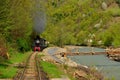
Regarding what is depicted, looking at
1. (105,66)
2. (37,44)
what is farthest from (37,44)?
(105,66)

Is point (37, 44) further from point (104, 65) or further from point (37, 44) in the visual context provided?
point (104, 65)

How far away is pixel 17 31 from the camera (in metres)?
67.5

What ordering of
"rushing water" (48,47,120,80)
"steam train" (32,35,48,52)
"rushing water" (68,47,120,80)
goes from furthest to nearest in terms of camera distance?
1. "steam train" (32,35,48,52)
2. "rushing water" (48,47,120,80)
3. "rushing water" (68,47,120,80)

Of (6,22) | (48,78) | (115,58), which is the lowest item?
(115,58)

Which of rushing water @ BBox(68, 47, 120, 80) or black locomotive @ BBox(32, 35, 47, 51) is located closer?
rushing water @ BBox(68, 47, 120, 80)

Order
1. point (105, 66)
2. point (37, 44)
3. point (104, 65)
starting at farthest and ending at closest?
1. point (37, 44)
2. point (104, 65)
3. point (105, 66)

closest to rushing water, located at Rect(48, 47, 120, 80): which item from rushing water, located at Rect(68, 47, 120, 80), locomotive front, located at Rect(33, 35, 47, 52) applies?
rushing water, located at Rect(68, 47, 120, 80)

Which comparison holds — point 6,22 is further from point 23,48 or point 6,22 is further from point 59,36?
point 59,36

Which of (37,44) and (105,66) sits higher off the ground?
(37,44)

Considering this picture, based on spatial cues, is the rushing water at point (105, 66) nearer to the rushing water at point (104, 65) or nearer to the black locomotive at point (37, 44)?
the rushing water at point (104, 65)

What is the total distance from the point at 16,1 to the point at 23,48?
37412 millimetres

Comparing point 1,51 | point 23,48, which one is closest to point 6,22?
point 1,51

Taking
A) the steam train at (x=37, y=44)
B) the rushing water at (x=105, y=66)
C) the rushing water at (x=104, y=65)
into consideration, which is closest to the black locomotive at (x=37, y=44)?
the steam train at (x=37, y=44)

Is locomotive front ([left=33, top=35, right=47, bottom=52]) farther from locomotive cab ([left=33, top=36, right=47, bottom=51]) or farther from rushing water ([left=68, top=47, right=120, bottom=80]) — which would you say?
rushing water ([left=68, top=47, right=120, bottom=80])
